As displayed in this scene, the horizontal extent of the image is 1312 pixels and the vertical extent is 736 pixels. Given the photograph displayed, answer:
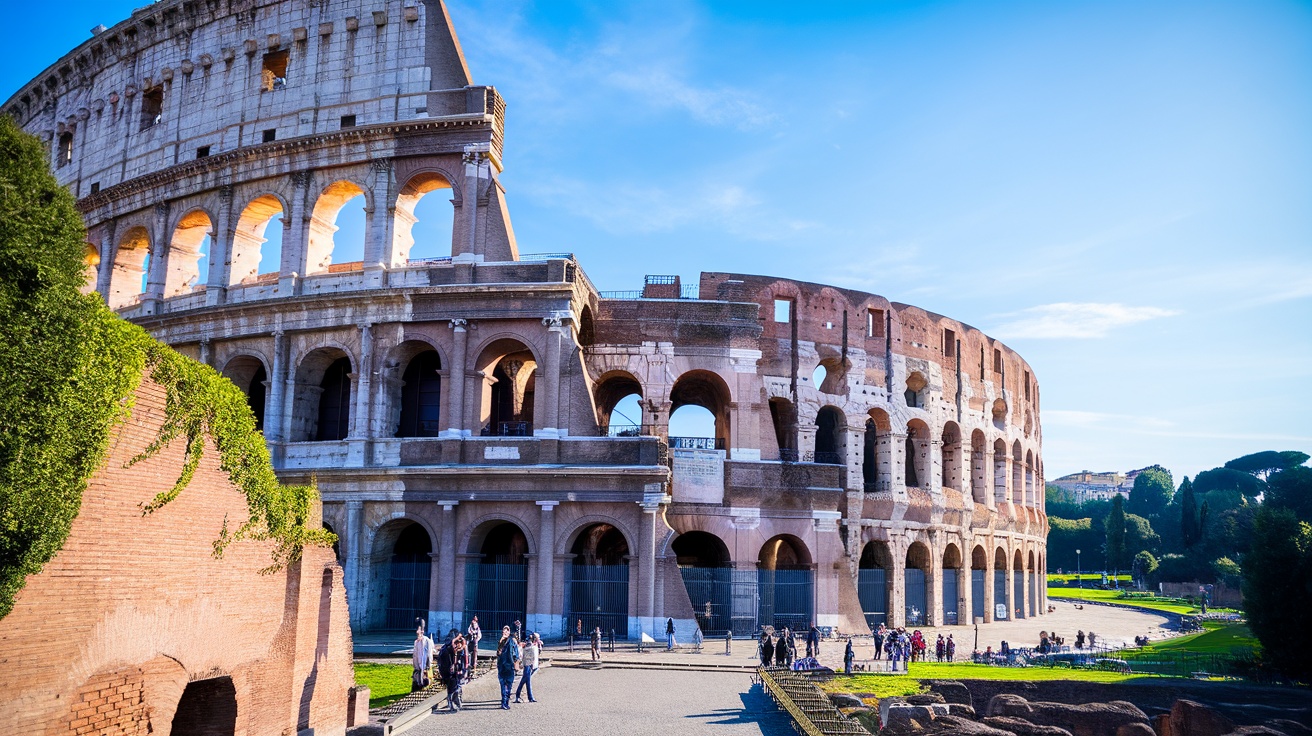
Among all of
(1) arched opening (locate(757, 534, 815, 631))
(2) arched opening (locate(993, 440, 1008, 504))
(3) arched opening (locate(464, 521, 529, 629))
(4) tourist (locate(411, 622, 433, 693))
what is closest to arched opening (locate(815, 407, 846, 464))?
(1) arched opening (locate(757, 534, 815, 631))

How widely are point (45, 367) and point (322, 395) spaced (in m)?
21.6

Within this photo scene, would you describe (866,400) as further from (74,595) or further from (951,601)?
(74,595)

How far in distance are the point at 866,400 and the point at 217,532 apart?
26.0 m

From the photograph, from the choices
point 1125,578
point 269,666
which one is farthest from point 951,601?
point 1125,578

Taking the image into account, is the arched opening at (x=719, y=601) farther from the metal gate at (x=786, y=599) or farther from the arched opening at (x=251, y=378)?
the arched opening at (x=251, y=378)

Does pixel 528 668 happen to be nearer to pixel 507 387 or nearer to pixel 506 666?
pixel 506 666

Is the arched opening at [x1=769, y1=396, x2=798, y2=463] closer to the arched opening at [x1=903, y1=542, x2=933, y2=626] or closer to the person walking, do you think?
the arched opening at [x1=903, y1=542, x2=933, y2=626]

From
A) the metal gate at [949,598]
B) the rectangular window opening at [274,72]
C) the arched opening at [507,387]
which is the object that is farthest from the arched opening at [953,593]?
the rectangular window opening at [274,72]

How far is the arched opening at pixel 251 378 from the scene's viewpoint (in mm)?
28141

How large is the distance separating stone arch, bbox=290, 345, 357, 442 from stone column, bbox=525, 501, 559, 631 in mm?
6650

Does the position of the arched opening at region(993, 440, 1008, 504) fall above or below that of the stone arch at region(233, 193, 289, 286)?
below

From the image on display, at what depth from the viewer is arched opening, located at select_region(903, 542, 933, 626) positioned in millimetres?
33875

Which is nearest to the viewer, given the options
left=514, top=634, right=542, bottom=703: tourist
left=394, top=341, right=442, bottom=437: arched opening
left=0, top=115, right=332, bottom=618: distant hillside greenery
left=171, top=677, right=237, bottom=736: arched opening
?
left=0, top=115, right=332, bottom=618: distant hillside greenery

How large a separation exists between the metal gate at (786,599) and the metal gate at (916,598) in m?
7.35
